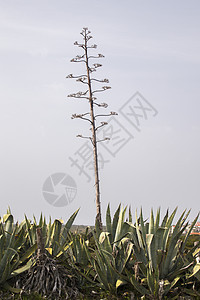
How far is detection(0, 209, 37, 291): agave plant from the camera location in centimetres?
740

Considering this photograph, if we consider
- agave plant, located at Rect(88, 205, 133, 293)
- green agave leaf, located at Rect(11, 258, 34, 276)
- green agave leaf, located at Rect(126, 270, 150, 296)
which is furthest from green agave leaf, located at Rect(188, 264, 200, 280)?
green agave leaf, located at Rect(11, 258, 34, 276)

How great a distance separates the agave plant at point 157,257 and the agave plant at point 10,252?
2070 mm

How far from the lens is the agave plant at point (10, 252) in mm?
7404

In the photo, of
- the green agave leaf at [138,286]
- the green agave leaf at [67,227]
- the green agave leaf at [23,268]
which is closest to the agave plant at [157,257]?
the green agave leaf at [138,286]

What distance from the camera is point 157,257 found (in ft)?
22.5

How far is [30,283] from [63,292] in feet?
2.20

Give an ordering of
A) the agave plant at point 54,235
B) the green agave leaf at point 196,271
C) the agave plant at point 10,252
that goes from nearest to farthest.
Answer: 1. the green agave leaf at point 196,271
2. the agave plant at point 10,252
3. the agave plant at point 54,235

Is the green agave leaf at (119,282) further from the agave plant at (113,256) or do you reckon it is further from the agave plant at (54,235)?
the agave plant at (54,235)

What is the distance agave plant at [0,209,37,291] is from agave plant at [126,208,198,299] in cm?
207

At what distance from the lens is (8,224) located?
27.0 feet

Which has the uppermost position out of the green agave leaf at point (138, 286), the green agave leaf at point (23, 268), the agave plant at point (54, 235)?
the agave plant at point (54, 235)

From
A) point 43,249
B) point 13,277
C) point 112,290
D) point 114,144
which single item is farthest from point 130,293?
point 114,144

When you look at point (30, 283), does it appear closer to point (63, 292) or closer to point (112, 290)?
point (63, 292)

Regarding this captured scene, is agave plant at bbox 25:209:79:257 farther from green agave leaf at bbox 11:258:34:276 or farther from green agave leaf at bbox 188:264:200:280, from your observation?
green agave leaf at bbox 188:264:200:280
